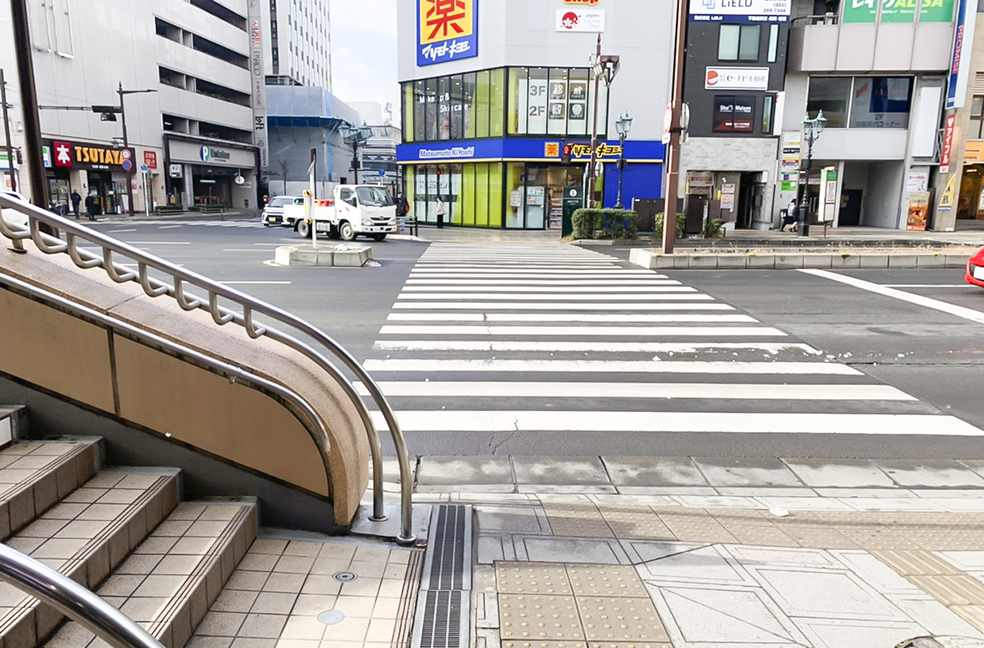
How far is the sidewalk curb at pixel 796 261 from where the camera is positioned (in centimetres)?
1733

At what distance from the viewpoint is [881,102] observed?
35906 millimetres

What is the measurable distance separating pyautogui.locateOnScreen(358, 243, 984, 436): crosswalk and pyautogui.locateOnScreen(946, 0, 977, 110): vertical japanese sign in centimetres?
3065

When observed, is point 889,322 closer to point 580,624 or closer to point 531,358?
point 531,358

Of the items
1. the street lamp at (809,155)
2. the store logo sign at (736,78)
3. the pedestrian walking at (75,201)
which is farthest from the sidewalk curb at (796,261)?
the pedestrian walking at (75,201)

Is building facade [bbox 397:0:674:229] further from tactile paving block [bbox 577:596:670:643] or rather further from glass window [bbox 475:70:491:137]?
tactile paving block [bbox 577:596:670:643]

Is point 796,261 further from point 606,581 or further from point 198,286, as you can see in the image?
point 198,286

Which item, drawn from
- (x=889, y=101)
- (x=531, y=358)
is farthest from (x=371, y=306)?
(x=889, y=101)

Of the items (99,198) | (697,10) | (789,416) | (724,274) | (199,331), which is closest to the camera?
(199,331)

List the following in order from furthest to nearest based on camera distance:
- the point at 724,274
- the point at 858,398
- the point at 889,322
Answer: the point at 724,274
the point at 889,322
the point at 858,398

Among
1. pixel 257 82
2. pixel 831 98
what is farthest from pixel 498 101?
pixel 257 82

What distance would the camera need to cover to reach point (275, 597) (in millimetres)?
3227

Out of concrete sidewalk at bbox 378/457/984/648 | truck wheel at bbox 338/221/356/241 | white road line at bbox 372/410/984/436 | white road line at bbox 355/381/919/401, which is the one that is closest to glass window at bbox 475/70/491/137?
truck wheel at bbox 338/221/356/241

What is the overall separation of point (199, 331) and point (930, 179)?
41907 millimetres

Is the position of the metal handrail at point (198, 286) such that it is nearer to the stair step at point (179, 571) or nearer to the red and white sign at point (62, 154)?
the stair step at point (179, 571)
